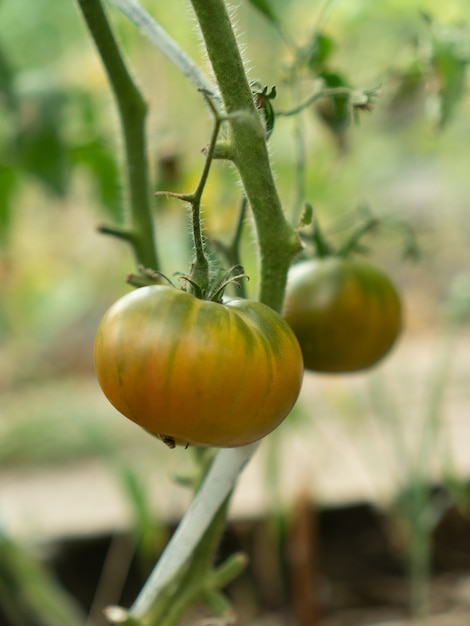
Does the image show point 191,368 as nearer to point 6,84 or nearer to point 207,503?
point 207,503

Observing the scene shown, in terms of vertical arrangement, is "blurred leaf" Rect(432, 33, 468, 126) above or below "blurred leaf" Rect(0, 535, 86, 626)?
above

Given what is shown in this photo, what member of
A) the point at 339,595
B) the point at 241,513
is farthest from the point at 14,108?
the point at 339,595

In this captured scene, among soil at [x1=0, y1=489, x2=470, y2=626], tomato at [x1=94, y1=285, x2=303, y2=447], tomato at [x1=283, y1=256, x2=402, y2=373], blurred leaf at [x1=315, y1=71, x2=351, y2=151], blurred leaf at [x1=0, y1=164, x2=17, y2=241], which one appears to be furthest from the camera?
soil at [x1=0, y1=489, x2=470, y2=626]

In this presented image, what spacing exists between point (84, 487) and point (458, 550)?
793 millimetres

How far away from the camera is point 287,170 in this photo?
1.22 meters

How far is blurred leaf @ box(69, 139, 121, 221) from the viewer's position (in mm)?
774

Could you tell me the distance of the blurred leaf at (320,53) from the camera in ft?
1.81

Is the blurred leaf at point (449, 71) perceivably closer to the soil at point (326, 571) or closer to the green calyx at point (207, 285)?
the green calyx at point (207, 285)

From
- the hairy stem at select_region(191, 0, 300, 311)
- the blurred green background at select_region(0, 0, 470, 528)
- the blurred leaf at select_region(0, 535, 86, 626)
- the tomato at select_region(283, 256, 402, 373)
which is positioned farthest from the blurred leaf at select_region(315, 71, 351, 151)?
the blurred leaf at select_region(0, 535, 86, 626)

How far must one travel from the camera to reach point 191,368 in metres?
0.28

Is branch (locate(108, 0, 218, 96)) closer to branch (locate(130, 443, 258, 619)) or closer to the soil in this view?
branch (locate(130, 443, 258, 619))

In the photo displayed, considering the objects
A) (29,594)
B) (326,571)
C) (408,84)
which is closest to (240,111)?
(408,84)

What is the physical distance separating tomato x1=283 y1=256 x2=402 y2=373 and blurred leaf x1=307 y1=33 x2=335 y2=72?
0.17 meters

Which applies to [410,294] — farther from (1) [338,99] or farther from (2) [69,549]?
(1) [338,99]
